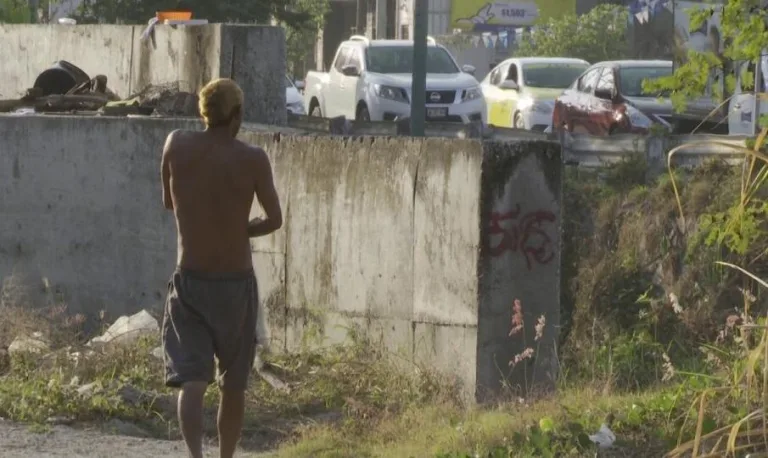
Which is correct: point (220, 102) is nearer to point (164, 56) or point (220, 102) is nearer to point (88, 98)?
point (164, 56)

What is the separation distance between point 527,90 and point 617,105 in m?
4.51

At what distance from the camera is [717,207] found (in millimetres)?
13648

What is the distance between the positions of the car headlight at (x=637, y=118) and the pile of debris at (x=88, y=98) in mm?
9008

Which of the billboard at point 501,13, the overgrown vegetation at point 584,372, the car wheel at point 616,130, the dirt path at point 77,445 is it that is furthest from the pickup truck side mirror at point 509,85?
the billboard at point 501,13

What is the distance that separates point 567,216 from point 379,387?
20.9 feet

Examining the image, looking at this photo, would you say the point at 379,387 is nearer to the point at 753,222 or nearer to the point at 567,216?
the point at 753,222

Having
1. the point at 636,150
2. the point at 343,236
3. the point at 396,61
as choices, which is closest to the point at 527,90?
the point at 396,61

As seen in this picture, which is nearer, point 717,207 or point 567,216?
point 717,207

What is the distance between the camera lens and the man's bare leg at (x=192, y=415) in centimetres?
647

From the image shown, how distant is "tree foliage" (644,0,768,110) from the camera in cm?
593

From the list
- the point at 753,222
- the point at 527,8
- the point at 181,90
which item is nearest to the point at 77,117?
the point at 181,90

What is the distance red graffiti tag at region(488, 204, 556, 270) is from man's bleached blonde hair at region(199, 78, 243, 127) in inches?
90.4

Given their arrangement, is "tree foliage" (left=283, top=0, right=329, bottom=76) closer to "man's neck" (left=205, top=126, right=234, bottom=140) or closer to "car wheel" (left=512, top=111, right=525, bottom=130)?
"car wheel" (left=512, top=111, right=525, bottom=130)

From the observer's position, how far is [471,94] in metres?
24.6
